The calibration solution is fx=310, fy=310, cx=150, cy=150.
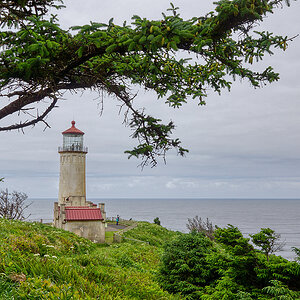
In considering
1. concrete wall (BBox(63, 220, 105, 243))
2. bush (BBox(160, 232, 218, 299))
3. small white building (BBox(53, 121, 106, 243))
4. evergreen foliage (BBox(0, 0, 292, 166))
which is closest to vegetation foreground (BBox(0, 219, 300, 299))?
bush (BBox(160, 232, 218, 299))

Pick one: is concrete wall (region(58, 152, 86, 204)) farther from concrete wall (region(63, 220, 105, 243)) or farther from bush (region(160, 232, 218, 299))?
bush (region(160, 232, 218, 299))

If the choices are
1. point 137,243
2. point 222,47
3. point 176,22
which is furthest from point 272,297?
point 137,243

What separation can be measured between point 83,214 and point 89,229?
146 centimetres

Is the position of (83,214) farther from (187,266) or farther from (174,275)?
(187,266)

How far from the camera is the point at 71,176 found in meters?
31.9

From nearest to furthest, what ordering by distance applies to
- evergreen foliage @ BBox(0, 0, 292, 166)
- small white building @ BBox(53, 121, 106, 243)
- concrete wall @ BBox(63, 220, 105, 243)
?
evergreen foliage @ BBox(0, 0, 292, 166)
concrete wall @ BBox(63, 220, 105, 243)
small white building @ BBox(53, 121, 106, 243)

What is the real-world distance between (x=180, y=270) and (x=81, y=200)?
22865 millimetres

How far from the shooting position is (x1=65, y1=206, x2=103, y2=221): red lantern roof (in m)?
26.8

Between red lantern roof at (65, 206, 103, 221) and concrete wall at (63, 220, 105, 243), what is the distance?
34cm

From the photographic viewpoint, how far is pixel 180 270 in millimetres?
10648

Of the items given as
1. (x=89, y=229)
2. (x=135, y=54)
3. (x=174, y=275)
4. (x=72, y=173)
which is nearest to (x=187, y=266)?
(x=174, y=275)

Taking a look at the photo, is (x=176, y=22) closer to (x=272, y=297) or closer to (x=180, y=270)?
(x=272, y=297)

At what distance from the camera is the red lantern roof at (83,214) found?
1057 inches

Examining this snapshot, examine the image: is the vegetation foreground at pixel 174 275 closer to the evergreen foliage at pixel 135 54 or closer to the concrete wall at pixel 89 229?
the evergreen foliage at pixel 135 54
